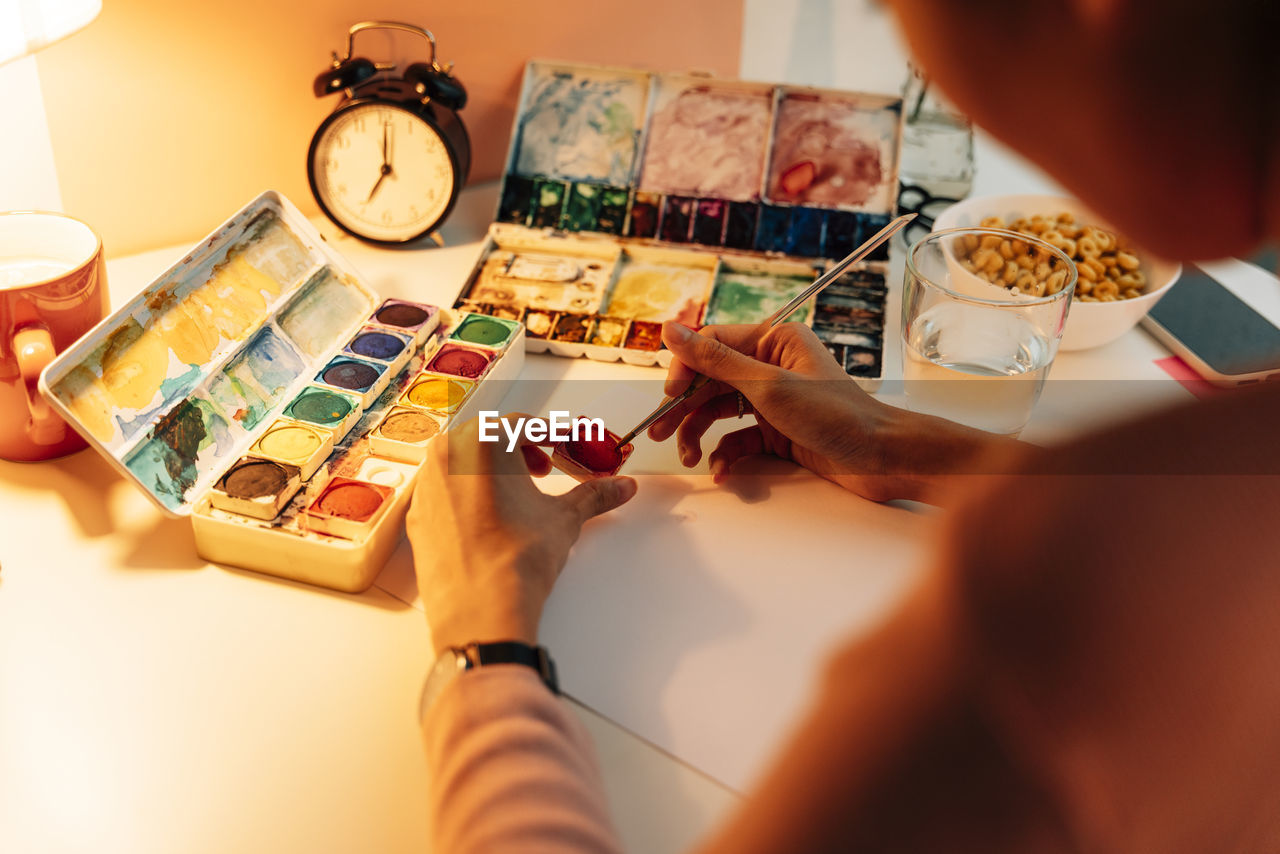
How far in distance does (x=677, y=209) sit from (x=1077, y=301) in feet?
1.86

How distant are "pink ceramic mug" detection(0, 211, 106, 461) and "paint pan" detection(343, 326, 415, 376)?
0.90 ft

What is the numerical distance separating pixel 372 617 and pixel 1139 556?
74cm

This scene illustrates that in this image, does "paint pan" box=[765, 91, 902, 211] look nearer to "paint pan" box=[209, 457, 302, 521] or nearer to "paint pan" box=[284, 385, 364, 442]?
"paint pan" box=[284, 385, 364, 442]

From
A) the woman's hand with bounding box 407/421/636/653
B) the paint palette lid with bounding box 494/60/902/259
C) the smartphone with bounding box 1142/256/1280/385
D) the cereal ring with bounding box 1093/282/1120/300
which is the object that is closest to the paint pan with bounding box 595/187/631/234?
the paint palette lid with bounding box 494/60/902/259

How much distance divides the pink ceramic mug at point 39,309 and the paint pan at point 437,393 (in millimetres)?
340

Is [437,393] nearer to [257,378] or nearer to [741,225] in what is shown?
[257,378]

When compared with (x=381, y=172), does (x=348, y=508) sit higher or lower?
lower

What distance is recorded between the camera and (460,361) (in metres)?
1.23

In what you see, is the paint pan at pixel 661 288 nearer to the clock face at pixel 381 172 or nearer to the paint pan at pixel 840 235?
the paint pan at pixel 840 235

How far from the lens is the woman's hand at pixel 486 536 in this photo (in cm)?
87

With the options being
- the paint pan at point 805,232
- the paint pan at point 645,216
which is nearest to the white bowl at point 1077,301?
the paint pan at point 805,232

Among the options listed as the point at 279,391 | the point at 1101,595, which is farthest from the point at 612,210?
the point at 1101,595

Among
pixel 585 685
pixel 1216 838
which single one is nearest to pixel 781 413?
pixel 585 685

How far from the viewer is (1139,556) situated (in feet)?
1.49
